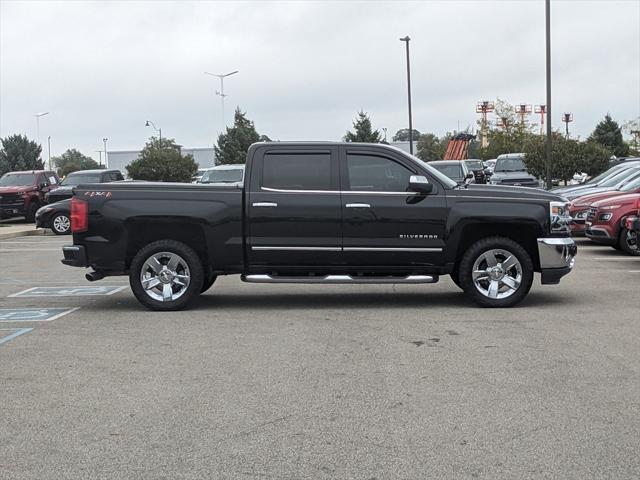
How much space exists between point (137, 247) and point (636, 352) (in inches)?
226

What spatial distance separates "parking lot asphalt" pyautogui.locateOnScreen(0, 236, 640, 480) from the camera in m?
4.61

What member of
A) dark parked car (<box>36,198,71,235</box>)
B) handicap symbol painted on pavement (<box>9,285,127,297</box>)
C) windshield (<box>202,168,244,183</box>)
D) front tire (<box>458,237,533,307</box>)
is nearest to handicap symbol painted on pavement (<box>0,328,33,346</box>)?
handicap symbol painted on pavement (<box>9,285,127,297</box>)

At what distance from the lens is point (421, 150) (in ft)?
362

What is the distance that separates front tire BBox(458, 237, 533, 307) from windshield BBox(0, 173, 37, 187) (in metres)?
22.0

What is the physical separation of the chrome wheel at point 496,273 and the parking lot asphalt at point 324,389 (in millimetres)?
356

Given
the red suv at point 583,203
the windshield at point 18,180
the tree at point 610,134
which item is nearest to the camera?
the red suv at point 583,203

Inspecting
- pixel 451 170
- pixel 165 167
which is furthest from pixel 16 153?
pixel 451 170

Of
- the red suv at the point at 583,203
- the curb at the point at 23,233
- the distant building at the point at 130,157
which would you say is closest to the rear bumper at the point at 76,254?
the red suv at the point at 583,203

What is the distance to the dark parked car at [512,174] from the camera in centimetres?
3059

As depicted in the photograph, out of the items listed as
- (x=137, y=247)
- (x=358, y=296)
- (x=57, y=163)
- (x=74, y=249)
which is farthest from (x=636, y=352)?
(x=57, y=163)

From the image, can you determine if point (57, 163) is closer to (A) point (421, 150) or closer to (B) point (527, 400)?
(A) point (421, 150)

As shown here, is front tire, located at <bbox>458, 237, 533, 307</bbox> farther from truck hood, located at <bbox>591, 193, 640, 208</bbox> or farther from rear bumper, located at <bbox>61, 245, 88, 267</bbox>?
truck hood, located at <bbox>591, 193, 640, 208</bbox>

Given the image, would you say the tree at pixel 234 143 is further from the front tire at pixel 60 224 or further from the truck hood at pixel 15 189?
the front tire at pixel 60 224

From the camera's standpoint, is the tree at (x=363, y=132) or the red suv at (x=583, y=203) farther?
the tree at (x=363, y=132)
